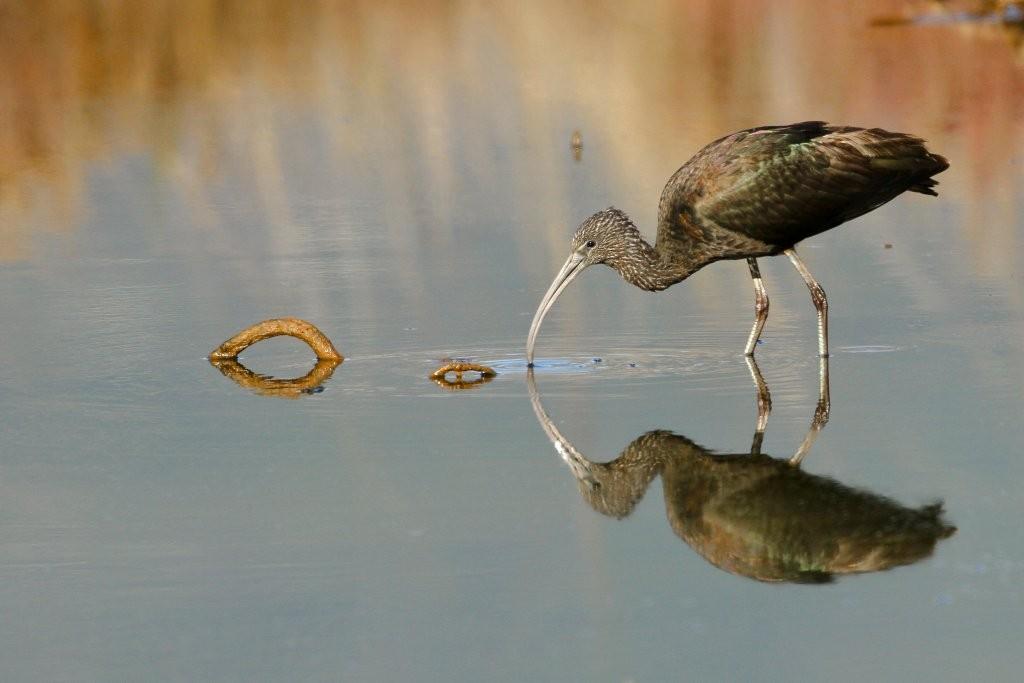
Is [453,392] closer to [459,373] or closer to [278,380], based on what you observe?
[459,373]

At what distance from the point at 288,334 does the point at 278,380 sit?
0.34 m

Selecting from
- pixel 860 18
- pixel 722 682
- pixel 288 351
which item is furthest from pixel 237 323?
pixel 860 18

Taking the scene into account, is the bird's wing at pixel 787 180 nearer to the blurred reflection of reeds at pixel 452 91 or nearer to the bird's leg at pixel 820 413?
the bird's leg at pixel 820 413

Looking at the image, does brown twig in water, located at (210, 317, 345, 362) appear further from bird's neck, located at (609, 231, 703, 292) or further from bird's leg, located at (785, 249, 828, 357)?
bird's leg, located at (785, 249, 828, 357)

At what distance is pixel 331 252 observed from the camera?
12.6m

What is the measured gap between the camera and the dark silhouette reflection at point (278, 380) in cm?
896

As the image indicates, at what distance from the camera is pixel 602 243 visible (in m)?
9.97

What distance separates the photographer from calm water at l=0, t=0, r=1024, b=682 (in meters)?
5.77

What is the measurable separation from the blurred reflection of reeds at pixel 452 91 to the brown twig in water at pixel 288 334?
3.07 meters

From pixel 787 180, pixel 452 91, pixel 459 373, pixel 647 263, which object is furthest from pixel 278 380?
pixel 452 91

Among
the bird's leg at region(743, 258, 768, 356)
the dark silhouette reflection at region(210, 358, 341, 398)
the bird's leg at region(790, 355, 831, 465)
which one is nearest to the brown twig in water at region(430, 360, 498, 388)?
the dark silhouette reflection at region(210, 358, 341, 398)

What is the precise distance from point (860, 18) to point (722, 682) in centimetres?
1989

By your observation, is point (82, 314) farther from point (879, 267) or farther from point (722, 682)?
point (722, 682)

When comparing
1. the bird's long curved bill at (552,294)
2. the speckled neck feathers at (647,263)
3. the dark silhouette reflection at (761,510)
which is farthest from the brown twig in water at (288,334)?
the dark silhouette reflection at (761,510)
